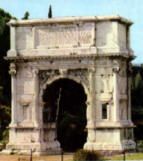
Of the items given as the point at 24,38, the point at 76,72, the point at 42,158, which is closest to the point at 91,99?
the point at 76,72

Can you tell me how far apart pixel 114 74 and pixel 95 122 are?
9.11ft

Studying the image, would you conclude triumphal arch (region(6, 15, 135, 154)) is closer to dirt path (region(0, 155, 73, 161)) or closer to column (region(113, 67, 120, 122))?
column (region(113, 67, 120, 122))

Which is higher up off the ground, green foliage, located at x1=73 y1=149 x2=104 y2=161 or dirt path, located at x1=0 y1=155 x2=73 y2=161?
green foliage, located at x1=73 y1=149 x2=104 y2=161

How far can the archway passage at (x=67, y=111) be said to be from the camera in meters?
39.8

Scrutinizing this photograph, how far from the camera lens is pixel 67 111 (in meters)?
45.7

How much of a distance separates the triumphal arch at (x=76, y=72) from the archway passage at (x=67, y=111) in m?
0.99

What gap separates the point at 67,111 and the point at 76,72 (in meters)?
8.06

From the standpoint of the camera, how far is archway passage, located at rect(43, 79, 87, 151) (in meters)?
39.8

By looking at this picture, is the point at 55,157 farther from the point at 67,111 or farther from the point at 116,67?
the point at 67,111

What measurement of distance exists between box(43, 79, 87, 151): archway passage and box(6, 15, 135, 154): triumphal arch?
3.26ft

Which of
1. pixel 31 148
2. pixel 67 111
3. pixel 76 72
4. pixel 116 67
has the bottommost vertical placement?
pixel 31 148

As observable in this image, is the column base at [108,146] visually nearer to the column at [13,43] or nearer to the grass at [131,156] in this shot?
the grass at [131,156]

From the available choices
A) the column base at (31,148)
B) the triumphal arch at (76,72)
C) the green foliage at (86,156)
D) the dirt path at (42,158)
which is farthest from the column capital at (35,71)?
the green foliage at (86,156)

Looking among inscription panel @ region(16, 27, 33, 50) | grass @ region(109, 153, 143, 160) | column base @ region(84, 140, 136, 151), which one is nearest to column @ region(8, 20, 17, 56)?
inscription panel @ region(16, 27, 33, 50)
